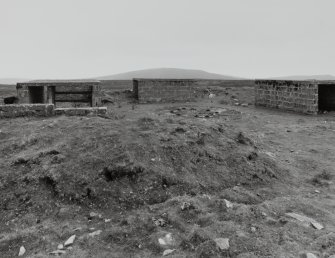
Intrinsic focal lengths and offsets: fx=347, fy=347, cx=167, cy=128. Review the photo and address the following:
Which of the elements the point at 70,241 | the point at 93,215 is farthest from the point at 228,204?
the point at 70,241

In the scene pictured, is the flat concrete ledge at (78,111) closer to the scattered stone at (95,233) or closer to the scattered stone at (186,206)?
the scattered stone at (186,206)

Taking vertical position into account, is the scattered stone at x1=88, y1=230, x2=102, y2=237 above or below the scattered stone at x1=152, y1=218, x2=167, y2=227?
below

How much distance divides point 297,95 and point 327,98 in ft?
5.65

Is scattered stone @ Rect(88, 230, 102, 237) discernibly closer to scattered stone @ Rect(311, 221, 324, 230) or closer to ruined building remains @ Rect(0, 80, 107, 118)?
scattered stone @ Rect(311, 221, 324, 230)

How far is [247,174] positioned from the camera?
18.5 ft

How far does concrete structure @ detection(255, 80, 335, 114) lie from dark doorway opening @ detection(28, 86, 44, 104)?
31.0ft

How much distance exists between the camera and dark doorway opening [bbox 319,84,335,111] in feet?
47.1

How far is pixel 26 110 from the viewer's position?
7.68 metres

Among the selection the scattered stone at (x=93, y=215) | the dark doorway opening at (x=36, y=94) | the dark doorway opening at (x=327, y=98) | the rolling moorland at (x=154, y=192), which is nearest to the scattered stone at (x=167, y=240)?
the rolling moorland at (x=154, y=192)

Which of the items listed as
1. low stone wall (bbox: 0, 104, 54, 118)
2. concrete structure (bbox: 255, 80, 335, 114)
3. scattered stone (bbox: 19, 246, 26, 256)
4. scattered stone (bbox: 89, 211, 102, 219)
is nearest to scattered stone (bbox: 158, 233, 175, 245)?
scattered stone (bbox: 89, 211, 102, 219)

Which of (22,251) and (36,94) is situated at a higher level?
(36,94)

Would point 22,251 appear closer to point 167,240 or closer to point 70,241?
point 70,241

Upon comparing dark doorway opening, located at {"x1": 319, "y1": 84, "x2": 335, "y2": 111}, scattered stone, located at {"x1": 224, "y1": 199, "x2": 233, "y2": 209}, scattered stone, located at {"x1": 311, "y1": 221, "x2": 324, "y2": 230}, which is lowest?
scattered stone, located at {"x1": 311, "y1": 221, "x2": 324, "y2": 230}

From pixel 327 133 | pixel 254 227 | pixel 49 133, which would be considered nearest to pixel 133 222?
pixel 254 227
